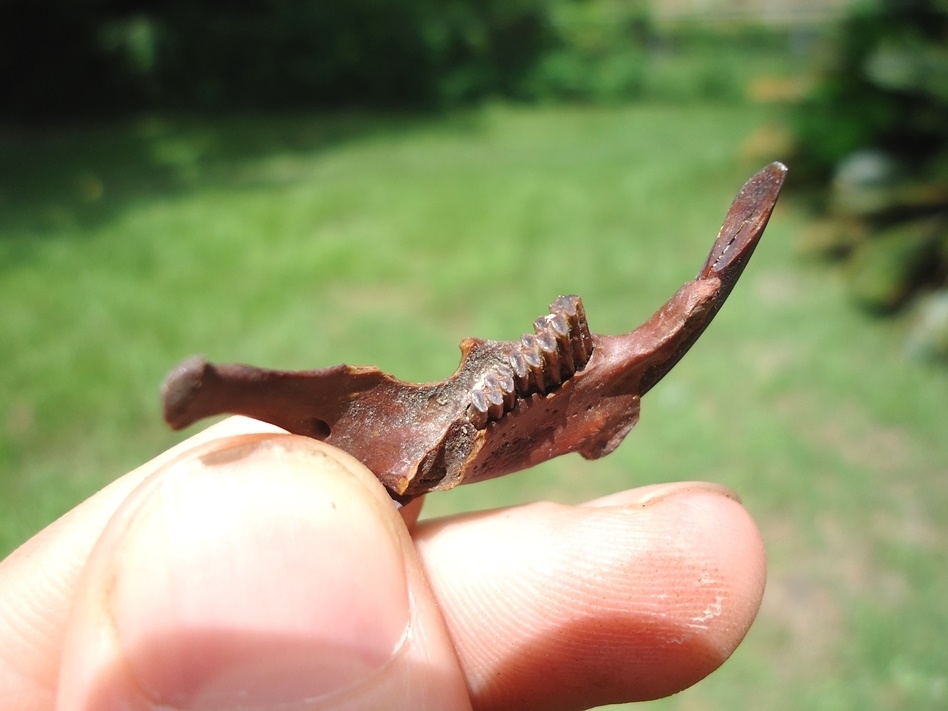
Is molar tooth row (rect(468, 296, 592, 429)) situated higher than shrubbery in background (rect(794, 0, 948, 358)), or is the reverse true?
molar tooth row (rect(468, 296, 592, 429))

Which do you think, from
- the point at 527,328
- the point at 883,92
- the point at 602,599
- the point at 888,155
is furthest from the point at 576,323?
the point at 883,92

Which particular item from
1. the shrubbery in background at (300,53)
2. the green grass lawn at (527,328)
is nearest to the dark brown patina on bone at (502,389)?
the green grass lawn at (527,328)

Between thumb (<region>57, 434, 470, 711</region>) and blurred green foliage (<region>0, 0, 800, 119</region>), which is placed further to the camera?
blurred green foliage (<region>0, 0, 800, 119</region>)

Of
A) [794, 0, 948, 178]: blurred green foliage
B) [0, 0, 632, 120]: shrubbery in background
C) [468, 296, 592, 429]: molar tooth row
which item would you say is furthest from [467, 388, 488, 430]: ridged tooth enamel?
[0, 0, 632, 120]: shrubbery in background

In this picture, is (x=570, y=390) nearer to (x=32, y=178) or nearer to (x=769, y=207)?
(x=769, y=207)

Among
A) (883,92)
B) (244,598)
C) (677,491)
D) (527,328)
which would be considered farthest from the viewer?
(883,92)

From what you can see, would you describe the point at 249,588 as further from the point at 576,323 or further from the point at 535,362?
the point at 576,323

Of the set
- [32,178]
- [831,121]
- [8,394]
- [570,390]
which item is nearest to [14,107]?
[32,178]

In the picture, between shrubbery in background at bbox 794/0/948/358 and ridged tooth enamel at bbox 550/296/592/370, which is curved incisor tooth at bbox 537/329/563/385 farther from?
shrubbery in background at bbox 794/0/948/358
